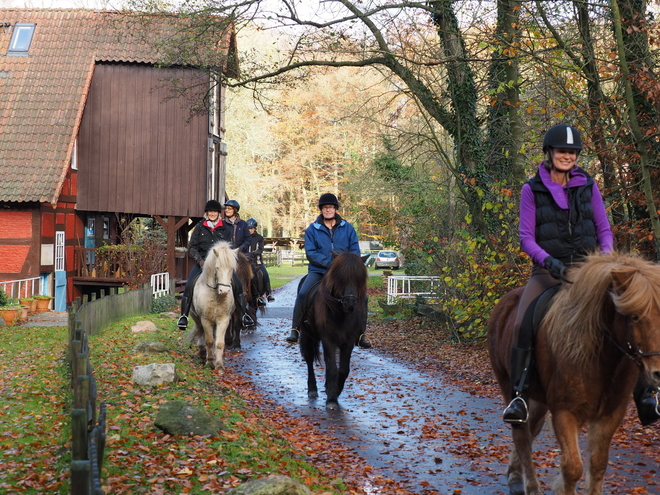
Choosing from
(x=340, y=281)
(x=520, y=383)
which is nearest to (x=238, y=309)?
(x=340, y=281)

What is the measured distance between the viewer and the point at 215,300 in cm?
1295

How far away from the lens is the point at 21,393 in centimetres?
993

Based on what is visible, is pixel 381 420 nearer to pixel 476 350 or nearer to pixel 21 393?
pixel 21 393

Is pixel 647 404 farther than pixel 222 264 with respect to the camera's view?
No

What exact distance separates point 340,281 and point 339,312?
1.70ft

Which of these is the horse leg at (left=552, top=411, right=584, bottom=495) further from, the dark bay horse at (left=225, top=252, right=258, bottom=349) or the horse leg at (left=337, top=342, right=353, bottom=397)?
the dark bay horse at (left=225, top=252, right=258, bottom=349)

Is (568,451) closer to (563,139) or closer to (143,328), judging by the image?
(563,139)

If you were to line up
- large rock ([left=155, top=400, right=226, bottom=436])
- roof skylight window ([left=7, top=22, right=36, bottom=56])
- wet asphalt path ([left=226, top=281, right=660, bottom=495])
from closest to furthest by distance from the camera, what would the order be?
1. wet asphalt path ([left=226, top=281, right=660, bottom=495])
2. large rock ([left=155, top=400, right=226, bottom=436])
3. roof skylight window ([left=7, top=22, right=36, bottom=56])

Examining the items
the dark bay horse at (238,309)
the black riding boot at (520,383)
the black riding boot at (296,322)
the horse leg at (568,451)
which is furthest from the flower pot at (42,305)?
the horse leg at (568,451)

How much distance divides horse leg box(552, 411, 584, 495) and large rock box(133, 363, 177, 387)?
6297 mm

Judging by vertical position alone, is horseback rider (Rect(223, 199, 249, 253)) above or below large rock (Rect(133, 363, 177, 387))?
above

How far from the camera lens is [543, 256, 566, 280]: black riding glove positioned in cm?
551

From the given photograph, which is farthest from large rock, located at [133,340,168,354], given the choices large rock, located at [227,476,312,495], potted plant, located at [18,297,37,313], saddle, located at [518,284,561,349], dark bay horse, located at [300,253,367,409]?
saddle, located at [518,284,561,349]

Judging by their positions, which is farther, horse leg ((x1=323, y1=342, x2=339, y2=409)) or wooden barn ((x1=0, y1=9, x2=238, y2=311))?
wooden barn ((x1=0, y1=9, x2=238, y2=311))
